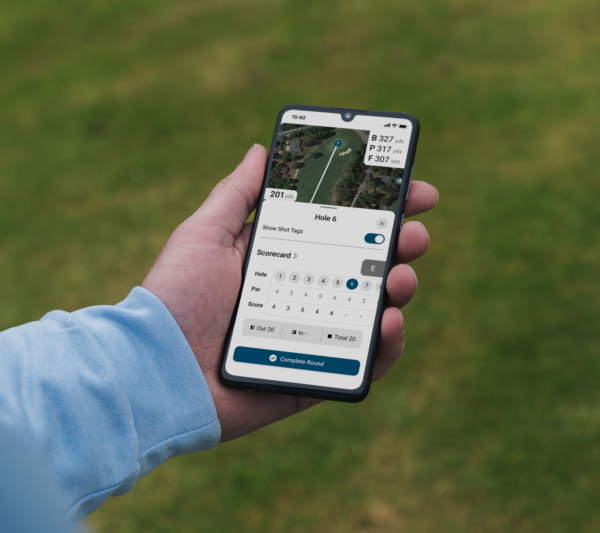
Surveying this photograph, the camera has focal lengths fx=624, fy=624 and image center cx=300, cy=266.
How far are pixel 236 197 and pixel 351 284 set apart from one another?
0.46 meters

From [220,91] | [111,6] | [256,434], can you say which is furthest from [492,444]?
[111,6]

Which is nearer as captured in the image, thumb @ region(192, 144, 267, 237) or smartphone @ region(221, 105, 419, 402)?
smartphone @ region(221, 105, 419, 402)

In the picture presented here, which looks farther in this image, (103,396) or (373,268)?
(373,268)

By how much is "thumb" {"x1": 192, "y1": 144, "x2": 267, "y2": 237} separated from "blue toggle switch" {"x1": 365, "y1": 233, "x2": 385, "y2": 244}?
398 millimetres

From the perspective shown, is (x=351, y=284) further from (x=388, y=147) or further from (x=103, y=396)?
(x=103, y=396)

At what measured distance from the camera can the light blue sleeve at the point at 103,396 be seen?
1.32 metres

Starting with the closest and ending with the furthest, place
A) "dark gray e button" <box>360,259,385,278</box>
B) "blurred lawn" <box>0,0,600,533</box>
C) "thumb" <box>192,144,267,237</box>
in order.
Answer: "dark gray e button" <box>360,259,385,278</box> < "thumb" <box>192,144,267,237</box> < "blurred lawn" <box>0,0,600,533</box>

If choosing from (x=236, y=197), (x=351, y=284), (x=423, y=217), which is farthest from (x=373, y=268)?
(x=423, y=217)

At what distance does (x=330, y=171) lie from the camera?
1913 millimetres

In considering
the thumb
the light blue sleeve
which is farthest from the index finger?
the light blue sleeve

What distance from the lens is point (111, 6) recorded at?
602 centimetres

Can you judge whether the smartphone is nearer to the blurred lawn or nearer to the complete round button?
the complete round button

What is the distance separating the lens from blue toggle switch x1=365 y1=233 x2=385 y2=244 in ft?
5.93

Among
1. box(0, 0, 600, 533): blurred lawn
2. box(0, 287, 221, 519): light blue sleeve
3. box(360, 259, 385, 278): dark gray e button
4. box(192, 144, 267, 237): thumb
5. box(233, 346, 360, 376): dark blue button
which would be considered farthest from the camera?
box(0, 0, 600, 533): blurred lawn
